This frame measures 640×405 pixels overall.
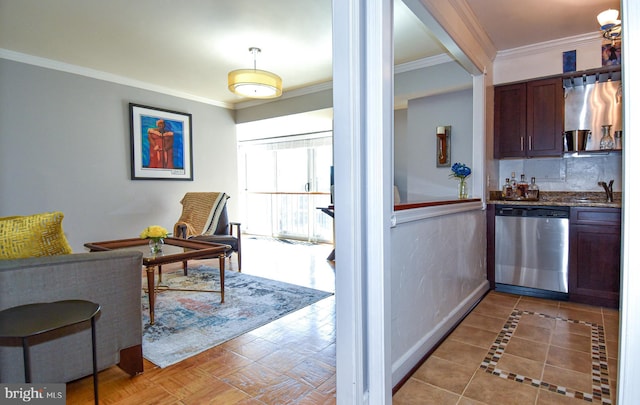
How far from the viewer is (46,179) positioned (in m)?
3.87

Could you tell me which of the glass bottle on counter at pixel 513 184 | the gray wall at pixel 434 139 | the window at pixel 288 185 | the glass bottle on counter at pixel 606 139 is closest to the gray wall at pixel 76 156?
the window at pixel 288 185

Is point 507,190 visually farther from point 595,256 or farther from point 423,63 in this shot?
point 423,63

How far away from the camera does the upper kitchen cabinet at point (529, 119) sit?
3371 millimetres

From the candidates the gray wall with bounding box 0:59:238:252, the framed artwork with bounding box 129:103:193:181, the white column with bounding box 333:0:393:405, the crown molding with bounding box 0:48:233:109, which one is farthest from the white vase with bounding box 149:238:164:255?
the crown molding with bounding box 0:48:233:109

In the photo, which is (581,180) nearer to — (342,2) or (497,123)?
(497,123)

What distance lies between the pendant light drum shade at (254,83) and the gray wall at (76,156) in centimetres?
205

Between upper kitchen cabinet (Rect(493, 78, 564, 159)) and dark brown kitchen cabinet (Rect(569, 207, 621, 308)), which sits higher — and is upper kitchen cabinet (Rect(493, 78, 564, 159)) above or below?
above

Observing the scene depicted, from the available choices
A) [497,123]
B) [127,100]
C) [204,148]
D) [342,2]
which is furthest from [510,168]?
[127,100]

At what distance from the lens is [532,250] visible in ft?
10.5

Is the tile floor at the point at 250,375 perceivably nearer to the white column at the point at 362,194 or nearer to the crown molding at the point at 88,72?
the white column at the point at 362,194

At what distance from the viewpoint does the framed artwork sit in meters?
4.65

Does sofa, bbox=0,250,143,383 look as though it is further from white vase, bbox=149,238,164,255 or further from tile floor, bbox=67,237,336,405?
white vase, bbox=149,238,164,255

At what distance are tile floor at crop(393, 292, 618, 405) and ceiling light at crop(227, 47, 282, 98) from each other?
294 centimetres

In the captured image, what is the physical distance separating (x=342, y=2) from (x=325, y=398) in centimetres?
187
